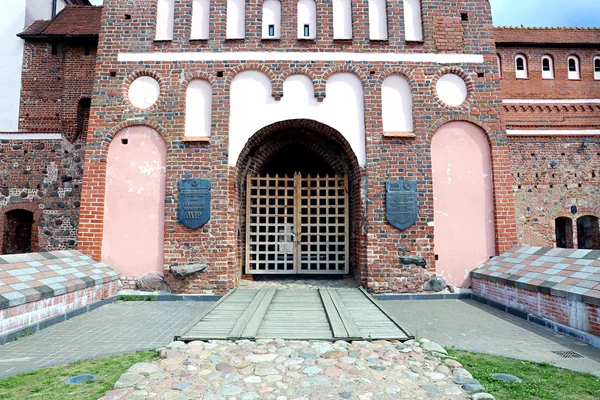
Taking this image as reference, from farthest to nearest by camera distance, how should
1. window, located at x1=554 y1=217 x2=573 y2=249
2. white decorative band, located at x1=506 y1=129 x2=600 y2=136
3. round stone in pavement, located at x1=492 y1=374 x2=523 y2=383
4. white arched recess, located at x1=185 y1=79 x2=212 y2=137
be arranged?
window, located at x1=554 y1=217 x2=573 y2=249 < white decorative band, located at x1=506 y1=129 x2=600 y2=136 < white arched recess, located at x1=185 y1=79 x2=212 y2=137 < round stone in pavement, located at x1=492 y1=374 x2=523 y2=383

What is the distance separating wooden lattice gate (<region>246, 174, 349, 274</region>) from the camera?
7609mm

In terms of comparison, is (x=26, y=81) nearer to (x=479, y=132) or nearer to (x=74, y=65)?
(x=74, y=65)

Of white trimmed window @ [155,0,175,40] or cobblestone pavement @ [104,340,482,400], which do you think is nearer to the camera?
cobblestone pavement @ [104,340,482,400]

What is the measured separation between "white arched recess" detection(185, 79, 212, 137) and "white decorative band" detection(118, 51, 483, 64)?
0.55 m

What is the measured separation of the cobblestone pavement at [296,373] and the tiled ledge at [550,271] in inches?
81.5

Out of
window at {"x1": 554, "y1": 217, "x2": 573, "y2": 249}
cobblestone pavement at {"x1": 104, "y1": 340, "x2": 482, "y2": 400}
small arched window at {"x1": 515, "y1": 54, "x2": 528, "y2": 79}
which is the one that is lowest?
cobblestone pavement at {"x1": 104, "y1": 340, "x2": 482, "y2": 400}

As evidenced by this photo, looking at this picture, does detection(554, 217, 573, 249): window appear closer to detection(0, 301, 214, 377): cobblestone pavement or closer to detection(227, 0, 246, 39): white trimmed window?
detection(227, 0, 246, 39): white trimmed window

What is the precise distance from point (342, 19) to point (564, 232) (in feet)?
38.6

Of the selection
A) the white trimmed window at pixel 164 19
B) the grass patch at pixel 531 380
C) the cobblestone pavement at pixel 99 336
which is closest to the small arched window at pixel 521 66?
the white trimmed window at pixel 164 19

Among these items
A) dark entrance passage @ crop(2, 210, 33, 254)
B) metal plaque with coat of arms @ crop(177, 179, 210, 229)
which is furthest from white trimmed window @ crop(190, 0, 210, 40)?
dark entrance passage @ crop(2, 210, 33, 254)

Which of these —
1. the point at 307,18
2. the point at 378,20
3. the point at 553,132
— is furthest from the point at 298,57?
the point at 553,132

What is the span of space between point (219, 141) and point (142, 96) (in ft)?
6.01

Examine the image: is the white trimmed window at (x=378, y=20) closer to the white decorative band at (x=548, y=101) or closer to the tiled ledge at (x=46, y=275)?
the tiled ledge at (x=46, y=275)

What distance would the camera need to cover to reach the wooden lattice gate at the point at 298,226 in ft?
25.0
